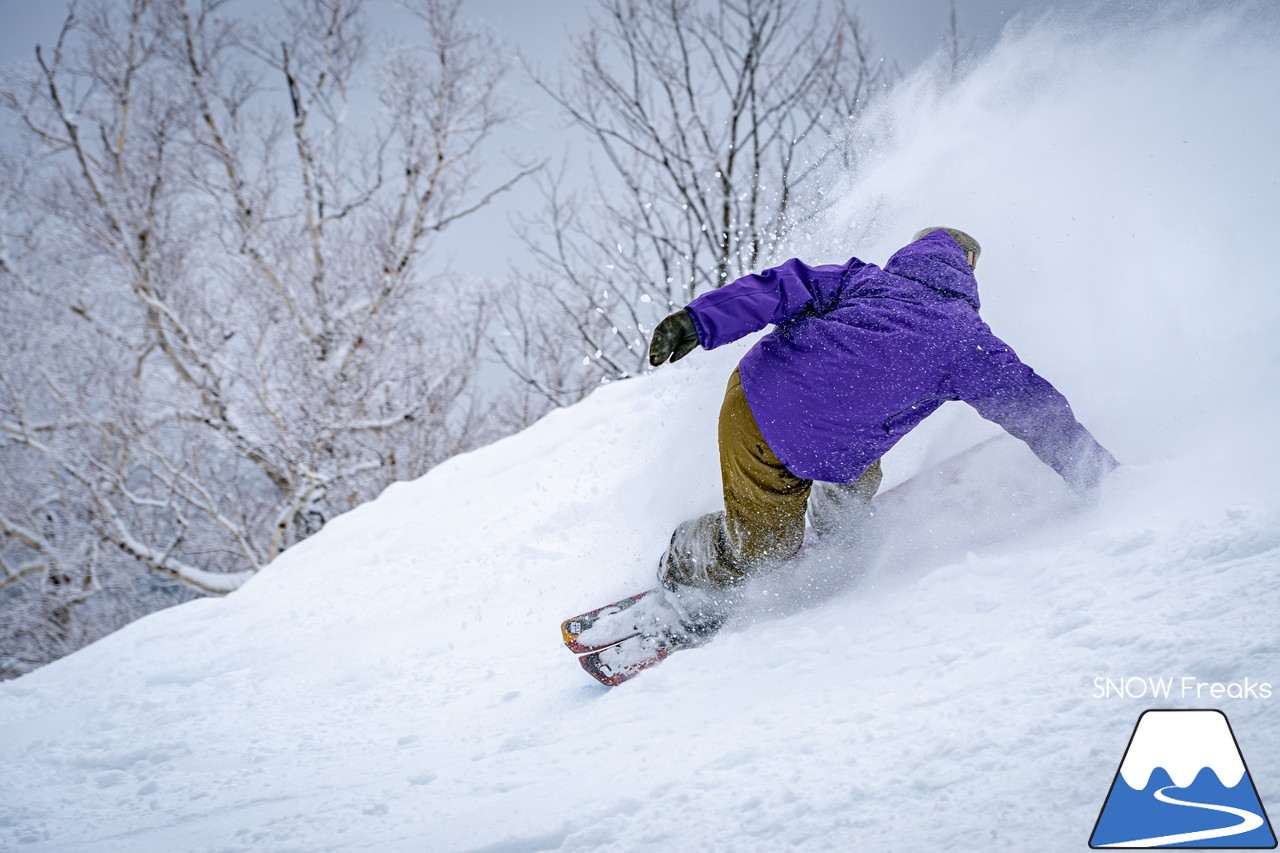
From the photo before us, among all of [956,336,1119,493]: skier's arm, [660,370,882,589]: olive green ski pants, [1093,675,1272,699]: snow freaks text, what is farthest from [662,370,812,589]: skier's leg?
[1093,675,1272,699]: snow freaks text

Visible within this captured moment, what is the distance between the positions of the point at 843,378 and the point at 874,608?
2.19 ft

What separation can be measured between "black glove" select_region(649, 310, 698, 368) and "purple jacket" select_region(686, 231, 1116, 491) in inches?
1.5

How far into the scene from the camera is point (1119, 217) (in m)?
3.17

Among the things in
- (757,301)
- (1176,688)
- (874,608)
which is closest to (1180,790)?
(1176,688)

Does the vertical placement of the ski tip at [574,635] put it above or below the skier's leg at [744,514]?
below

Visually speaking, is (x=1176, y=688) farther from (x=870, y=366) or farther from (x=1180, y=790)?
(x=870, y=366)

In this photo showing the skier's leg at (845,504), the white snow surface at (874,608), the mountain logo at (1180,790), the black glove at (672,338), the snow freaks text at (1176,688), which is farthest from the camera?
the skier's leg at (845,504)

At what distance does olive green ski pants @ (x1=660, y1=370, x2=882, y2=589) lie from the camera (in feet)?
6.68

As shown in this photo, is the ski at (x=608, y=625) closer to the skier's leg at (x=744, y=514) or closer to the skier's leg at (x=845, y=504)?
the skier's leg at (x=744, y=514)

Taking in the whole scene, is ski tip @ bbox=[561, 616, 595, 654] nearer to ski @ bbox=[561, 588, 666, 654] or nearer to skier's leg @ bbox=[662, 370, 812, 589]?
ski @ bbox=[561, 588, 666, 654]

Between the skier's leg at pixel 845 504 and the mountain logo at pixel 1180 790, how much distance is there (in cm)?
130

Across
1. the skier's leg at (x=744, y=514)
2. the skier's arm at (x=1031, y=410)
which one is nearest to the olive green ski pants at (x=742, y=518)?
the skier's leg at (x=744, y=514)

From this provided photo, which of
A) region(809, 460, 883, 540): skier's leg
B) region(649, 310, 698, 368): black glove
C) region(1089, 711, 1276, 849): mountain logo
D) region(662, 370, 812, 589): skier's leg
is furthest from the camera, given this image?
region(809, 460, 883, 540): skier's leg

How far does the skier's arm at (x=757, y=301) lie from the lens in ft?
6.07
